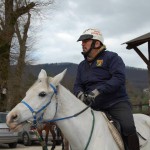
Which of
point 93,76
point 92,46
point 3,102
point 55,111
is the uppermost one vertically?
point 92,46

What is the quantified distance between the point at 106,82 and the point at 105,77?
215 mm

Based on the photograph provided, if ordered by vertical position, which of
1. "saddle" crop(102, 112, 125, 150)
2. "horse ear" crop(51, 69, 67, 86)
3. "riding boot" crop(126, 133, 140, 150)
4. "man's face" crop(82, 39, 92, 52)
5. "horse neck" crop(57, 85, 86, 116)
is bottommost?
"riding boot" crop(126, 133, 140, 150)

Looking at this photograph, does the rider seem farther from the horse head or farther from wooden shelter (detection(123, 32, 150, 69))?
wooden shelter (detection(123, 32, 150, 69))

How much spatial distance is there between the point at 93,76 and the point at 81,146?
3.12 feet

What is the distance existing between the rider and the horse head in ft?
1.77

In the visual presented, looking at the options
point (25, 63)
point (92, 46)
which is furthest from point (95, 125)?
point (25, 63)

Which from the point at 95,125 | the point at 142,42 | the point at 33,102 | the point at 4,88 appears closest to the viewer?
the point at 33,102

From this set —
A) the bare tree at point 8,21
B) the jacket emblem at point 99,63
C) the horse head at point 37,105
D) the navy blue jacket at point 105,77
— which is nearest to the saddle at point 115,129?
the navy blue jacket at point 105,77

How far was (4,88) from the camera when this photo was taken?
88.0ft

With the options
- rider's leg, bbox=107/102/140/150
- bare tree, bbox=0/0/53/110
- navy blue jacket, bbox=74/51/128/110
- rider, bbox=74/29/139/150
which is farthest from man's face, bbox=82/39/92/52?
bare tree, bbox=0/0/53/110

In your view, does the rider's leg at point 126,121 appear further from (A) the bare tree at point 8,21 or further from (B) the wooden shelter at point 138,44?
(A) the bare tree at point 8,21

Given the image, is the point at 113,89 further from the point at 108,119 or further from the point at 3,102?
the point at 3,102

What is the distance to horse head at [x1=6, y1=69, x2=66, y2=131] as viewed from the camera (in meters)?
4.41

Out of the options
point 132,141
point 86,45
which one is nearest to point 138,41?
point 86,45
